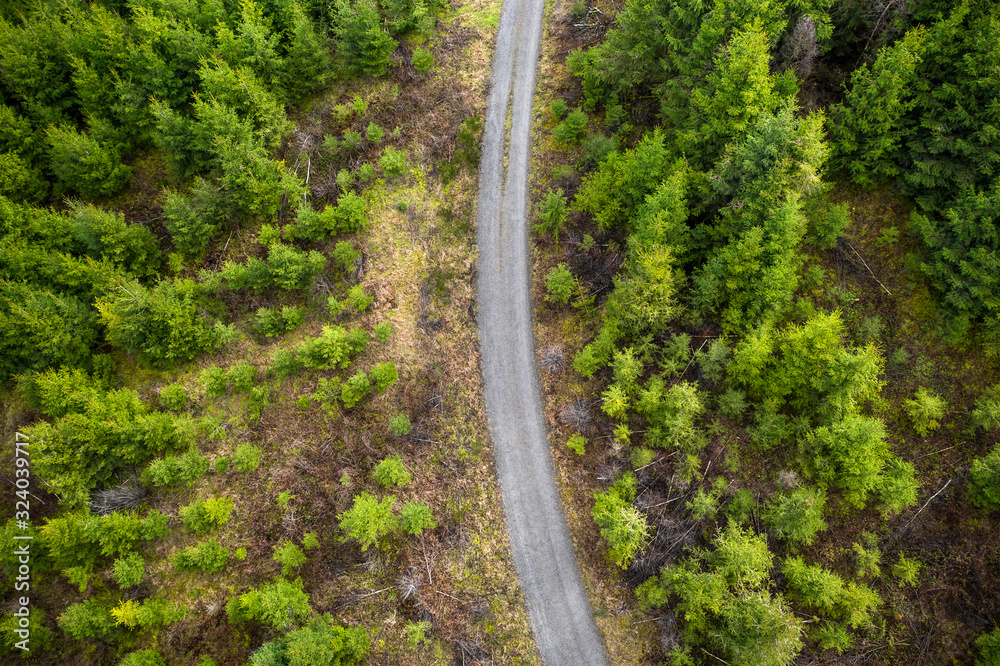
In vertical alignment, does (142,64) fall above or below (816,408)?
above

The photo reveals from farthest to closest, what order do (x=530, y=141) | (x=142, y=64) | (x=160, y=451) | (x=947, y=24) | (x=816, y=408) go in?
(x=530, y=141) < (x=142, y=64) < (x=160, y=451) < (x=816, y=408) < (x=947, y=24)

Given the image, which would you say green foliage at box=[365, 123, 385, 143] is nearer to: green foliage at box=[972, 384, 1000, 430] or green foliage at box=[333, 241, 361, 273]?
→ green foliage at box=[333, 241, 361, 273]

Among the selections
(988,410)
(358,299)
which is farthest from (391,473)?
(988,410)

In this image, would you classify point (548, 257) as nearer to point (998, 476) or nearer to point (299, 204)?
point (299, 204)

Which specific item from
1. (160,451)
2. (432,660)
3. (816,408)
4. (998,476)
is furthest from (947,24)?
(160,451)

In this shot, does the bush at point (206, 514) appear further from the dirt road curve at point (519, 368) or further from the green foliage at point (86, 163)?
the green foliage at point (86, 163)

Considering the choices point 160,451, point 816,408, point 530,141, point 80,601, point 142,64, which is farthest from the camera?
point 530,141
